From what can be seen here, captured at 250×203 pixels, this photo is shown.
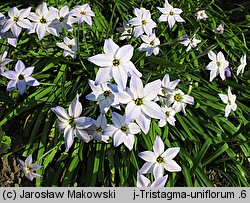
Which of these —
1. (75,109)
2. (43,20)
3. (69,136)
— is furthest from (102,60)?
(43,20)

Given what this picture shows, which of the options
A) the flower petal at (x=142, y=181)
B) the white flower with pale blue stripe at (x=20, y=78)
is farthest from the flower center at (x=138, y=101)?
the white flower with pale blue stripe at (x=20, y=78)

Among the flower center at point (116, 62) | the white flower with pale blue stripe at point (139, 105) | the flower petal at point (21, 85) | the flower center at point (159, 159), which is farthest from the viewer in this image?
the flower petal at point (21, 85)

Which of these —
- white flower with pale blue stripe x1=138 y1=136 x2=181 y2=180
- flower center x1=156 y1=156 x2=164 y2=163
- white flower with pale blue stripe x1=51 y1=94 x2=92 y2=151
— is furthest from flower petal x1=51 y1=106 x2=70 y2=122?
flower center x1=156 y1=156 x2=164 y2=163

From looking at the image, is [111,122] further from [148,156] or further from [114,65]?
[114,65]

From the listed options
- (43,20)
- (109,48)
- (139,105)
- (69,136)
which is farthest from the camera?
(43,20)

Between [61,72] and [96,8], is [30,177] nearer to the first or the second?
[61,72]

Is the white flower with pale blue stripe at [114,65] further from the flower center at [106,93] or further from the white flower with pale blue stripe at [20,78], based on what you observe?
the white flower with pale blue stripe at [20,78]

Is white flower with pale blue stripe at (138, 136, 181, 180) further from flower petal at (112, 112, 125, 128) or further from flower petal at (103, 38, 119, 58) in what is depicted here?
flower petal at (103, 38, 119, 58)

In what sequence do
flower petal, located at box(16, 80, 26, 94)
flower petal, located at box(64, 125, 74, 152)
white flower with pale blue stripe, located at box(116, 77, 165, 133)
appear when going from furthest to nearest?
flower petal, located at box(16, 80, 26, 94) < flower petal, located at box(64, 125, 74, 152) < white flower with pale blue stripe, located at box(116, 77, 165, 133)
